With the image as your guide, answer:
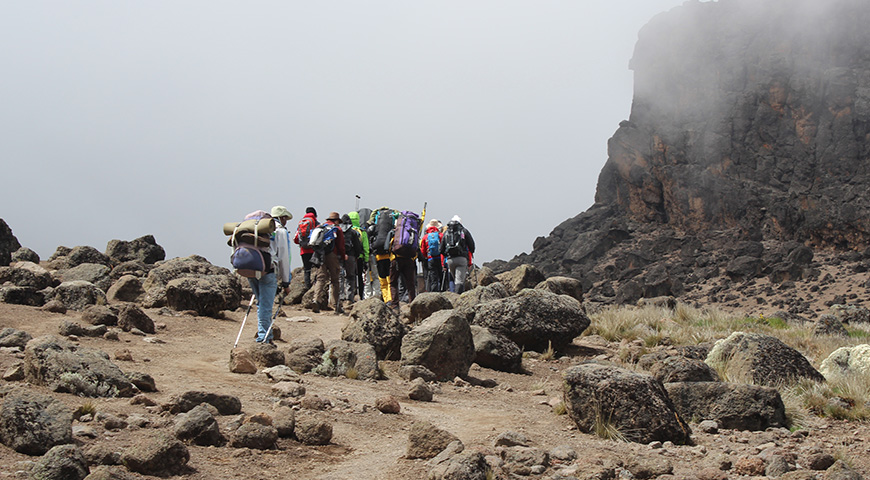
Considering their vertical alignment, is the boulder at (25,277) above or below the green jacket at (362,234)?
below

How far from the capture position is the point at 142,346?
802cm

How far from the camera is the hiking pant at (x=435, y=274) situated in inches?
575

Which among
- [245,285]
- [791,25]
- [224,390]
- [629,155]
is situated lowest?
[224,390]

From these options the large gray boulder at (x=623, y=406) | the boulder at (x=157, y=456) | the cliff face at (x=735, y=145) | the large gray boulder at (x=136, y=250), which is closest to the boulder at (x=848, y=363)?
the large gray boulder at (x=623, y=406)

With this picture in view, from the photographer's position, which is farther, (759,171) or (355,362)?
(759,171)

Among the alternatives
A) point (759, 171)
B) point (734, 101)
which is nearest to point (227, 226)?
point (759, 171)

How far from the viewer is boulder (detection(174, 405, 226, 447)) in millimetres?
4516

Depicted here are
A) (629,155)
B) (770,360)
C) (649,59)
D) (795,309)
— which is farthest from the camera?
(649,59)

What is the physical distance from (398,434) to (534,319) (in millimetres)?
4888

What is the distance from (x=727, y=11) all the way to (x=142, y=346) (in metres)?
96.7

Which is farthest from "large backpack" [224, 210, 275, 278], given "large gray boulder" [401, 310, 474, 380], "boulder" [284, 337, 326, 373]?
"large gray boulder" [401, 310, 474, 380]

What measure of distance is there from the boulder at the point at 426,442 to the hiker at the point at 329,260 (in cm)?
845

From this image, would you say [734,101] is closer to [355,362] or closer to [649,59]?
[649,59]

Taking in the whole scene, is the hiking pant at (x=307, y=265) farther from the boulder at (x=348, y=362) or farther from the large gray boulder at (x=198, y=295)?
the boulder at (x=348, y=362)
